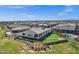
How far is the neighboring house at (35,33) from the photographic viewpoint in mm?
3180

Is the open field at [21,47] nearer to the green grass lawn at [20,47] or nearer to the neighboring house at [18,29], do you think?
the green grass lawn at [20,47]

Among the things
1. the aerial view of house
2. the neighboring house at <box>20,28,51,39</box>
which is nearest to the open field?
the aerial view of house

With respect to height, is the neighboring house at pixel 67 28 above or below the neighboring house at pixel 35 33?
above

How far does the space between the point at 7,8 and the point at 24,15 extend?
0.20 m

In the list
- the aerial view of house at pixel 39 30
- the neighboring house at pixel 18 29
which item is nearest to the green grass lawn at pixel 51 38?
the aerial view of house at pixel 39 30

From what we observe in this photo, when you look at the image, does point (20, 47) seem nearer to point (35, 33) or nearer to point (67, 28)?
point (35, 33)

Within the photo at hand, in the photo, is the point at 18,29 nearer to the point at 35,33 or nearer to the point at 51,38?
the point at 35,33

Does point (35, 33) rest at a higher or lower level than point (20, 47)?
higher

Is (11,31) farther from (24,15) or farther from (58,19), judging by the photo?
(58,19)

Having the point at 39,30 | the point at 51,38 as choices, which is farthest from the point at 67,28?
the point at 39,30

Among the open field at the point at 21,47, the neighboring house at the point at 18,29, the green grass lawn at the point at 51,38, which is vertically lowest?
the open field at the point at 21,47

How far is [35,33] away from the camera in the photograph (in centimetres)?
318

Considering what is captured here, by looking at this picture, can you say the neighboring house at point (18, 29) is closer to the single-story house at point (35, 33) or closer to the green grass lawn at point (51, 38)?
the single-story house at point (35, 33)
